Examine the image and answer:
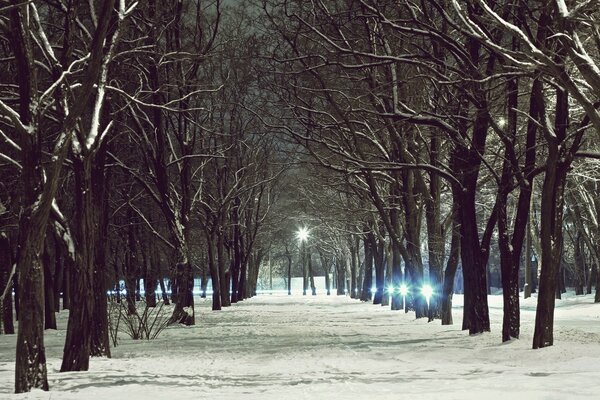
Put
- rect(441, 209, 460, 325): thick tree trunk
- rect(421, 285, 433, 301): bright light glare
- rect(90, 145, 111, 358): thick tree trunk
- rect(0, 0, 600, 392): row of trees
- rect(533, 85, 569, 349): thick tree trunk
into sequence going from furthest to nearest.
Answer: rect(421, 285, 433, 301): bright light glare < rect(441, 209, 460, 325): thick tree trunk < rect(533, 85, 569, 349): thick tree trunk < rect(90, 145, 111, 358): thick tree trunk < rect(0, 0, 600, 392): row of trees

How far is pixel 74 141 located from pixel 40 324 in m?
3.55

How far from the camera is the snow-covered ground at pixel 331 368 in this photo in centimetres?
880

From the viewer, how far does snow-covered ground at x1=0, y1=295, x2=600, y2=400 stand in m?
8.80

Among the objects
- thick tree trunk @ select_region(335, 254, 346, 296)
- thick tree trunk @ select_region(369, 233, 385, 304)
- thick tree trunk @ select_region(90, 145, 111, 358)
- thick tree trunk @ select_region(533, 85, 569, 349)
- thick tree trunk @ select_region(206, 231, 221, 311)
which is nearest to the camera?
thick tree trunk @ select_region(90, 145, 111, 358)

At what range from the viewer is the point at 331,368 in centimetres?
1178

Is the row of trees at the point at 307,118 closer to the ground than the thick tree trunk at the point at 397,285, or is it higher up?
higher up

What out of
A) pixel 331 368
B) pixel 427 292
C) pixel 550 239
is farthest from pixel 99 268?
pixel 427 292

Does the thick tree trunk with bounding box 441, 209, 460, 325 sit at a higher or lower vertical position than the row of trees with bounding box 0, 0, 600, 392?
lower

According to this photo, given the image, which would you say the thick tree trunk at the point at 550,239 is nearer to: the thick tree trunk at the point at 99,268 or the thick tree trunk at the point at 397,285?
the thick tree trunk at the point at 99,268

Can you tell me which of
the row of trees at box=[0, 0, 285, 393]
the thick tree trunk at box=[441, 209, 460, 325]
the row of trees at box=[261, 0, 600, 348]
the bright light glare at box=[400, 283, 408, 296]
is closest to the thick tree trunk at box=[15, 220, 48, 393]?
the row of trees at box=[0, 0, 285, 393]

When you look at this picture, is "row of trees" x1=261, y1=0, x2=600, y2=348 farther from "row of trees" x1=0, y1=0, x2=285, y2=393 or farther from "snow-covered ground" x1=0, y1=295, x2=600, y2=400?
"row of trees" x1=0, y1=0, x2=285, y2=393

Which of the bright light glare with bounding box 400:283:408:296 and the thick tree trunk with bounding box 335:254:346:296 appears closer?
the bright light glare with bounding box 400:283:408:296

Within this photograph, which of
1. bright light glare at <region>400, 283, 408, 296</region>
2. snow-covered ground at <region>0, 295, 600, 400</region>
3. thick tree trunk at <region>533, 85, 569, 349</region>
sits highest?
thick tree trunk at <region>533, 85, 569, 349</region>

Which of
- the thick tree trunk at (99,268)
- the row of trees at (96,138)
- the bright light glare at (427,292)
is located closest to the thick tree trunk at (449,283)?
the bright light glare at (427,292)
